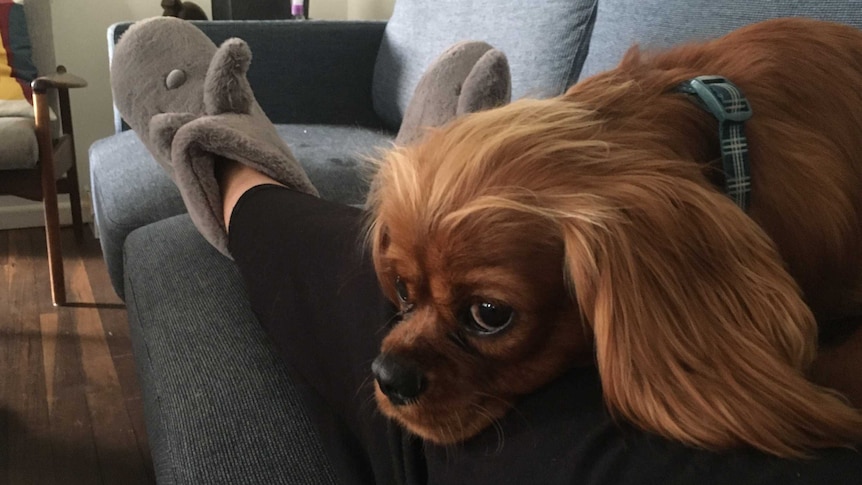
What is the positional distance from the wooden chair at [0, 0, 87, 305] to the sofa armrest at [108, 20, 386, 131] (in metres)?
0.23

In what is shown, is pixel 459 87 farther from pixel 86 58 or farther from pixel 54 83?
pixel 86 58

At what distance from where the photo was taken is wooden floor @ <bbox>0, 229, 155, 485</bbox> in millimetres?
1805

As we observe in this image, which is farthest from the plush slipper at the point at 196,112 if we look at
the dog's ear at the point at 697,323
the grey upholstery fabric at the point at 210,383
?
the dog's ear at the point at 697,323

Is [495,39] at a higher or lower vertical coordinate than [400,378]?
higher

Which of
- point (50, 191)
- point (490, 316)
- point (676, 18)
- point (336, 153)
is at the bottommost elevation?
point (50, 191)

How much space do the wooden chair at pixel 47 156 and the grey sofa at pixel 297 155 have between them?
195mm

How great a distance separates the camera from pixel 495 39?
1940 mm

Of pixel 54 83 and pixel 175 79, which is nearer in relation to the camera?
pixel 175 79

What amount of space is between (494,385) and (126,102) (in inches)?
53.4

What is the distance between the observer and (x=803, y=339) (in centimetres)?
61

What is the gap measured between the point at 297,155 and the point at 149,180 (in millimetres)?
391

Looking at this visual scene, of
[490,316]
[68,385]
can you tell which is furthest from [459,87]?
[68,385]

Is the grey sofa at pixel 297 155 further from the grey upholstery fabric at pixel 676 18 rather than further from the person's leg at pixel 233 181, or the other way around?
the person's leg at pixel 233 181

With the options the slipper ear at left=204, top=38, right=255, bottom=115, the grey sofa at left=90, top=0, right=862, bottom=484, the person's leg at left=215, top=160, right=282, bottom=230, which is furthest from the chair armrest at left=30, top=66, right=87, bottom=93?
the person's leg at left=215, top=160, right=282, bottom=230
